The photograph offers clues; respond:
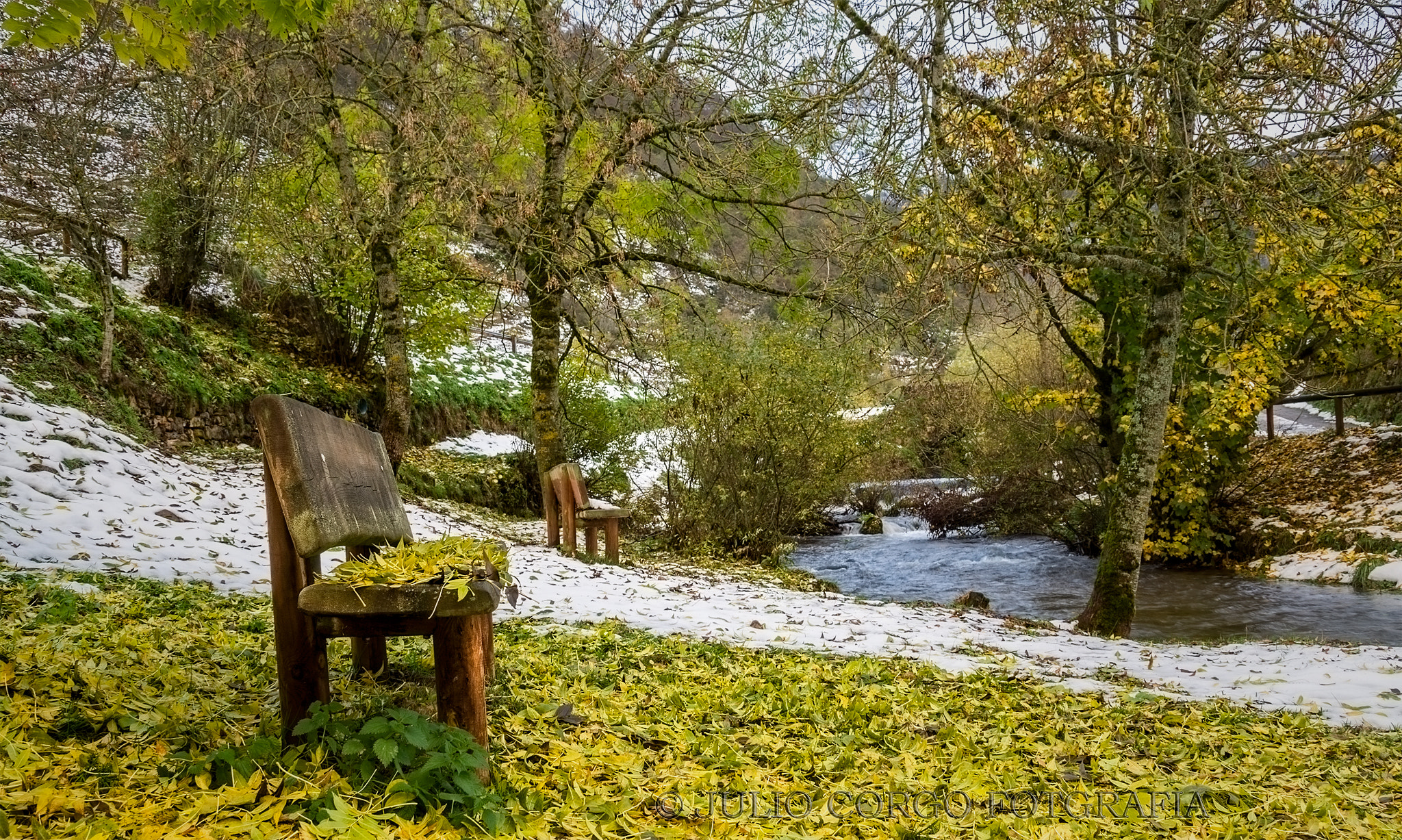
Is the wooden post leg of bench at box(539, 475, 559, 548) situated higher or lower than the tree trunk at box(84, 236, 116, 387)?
lower

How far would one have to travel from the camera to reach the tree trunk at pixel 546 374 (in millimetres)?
9609

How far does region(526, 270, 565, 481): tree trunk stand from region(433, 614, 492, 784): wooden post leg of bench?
7.07 m

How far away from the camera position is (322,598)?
2389 millimetres

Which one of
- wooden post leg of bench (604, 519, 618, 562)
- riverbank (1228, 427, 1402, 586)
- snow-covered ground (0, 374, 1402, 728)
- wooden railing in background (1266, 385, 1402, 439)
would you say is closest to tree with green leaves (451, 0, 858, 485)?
wooden post leg of bench (604, 519, 618, 562)

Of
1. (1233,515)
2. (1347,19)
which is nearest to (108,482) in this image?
(1347,19)

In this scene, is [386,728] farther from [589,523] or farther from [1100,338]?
[1100,338]

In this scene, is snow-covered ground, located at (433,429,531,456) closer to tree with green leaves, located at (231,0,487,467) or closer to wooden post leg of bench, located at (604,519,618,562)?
tree with green leaves, located at (231,0,487,467)

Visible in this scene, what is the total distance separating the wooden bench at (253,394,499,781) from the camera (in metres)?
2.39

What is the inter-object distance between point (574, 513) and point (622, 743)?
220 inches

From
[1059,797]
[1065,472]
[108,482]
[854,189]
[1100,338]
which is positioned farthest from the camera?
[1065,472]

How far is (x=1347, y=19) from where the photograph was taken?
190 inches

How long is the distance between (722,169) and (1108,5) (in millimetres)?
3889

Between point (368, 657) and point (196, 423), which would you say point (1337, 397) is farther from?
point (196, 423)

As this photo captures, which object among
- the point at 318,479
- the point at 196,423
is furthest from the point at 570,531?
the point at 318,479
